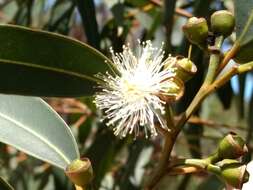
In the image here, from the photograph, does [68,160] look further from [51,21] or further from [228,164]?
[51,21]

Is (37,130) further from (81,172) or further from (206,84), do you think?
(206,84)

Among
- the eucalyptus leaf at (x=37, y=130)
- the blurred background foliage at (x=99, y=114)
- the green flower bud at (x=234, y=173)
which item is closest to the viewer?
the green flower bud at (x=234, y=173)

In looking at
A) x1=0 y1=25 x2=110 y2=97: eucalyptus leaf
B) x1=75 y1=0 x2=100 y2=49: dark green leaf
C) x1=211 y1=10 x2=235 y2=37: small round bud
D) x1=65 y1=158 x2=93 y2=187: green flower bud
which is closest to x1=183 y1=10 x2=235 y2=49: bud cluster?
x1=211 y1=10 x2=235 y2=37: small round bud

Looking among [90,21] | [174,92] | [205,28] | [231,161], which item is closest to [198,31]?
[205,28]

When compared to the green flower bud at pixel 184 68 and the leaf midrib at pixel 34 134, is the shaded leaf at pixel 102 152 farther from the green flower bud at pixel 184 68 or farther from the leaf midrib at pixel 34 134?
the green flower bud at pixel 184 68

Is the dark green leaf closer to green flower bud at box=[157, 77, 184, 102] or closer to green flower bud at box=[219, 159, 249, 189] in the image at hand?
green flower bud at box=[157, 77, 184, 102]

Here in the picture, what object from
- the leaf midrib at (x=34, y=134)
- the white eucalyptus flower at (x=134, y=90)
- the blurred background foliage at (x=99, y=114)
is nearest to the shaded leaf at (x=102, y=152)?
the blurred background foliage at (x=99, y=114)

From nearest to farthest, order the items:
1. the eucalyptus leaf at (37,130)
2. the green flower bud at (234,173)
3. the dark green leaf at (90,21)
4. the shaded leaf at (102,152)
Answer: the green flower bud at (234,173)
the eucalyptus leaf at (37,130)
the dark green leaf at (90,21)
the shaded leaf at (102,152)
